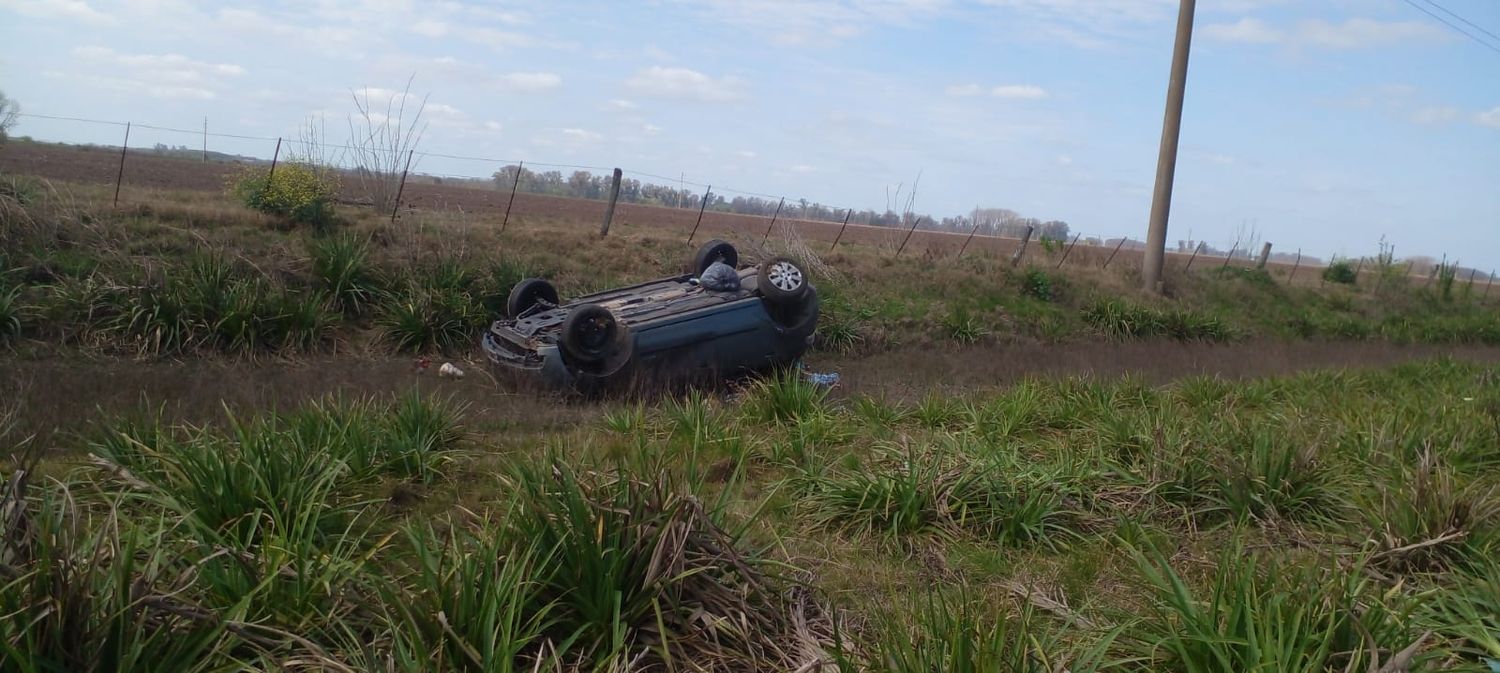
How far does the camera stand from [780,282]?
35.4ft

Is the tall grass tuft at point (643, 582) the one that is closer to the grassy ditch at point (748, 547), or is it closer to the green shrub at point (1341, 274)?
the grassy ditch at point (748, 547)

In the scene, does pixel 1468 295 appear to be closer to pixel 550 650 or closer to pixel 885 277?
pixel 885 277

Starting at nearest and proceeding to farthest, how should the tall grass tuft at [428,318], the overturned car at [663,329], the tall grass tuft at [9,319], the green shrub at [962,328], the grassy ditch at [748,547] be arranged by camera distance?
the grassy ditch at [748,547] < the overturned car at [663,329] < the tall grass tuft at [9,319] < the tall grass tuft at [428,318] < the green shrub at [962,328]

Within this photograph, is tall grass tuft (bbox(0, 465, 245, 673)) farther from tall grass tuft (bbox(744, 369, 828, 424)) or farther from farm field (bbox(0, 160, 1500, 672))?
tall grass tuft (bbox(744, 369, 828, 424))

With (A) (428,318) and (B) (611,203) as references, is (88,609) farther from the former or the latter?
(B) (611,203)

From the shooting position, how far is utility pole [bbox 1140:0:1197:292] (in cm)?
2086

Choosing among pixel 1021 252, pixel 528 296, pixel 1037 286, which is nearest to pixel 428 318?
pixel 528 296

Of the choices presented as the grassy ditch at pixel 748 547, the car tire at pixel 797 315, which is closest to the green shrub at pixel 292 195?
the car tire at pixel 797 315

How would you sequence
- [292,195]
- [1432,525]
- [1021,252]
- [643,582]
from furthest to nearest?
[1021,252] < [292,195] < [1432,525] < [643,582]

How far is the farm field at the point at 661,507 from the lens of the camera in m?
3.44

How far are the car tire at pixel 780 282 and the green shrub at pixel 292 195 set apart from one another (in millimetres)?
7738

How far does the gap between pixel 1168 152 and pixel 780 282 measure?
13.8 m

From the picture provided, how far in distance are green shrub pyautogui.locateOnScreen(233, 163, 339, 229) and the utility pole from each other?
16.1 m

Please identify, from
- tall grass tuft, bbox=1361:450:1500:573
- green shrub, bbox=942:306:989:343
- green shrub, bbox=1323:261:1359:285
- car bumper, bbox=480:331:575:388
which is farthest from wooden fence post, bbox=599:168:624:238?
green shrub, bbox=1323:261:1359:285
